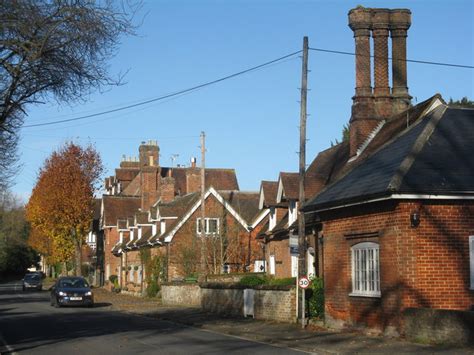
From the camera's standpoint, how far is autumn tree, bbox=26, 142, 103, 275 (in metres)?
66.4

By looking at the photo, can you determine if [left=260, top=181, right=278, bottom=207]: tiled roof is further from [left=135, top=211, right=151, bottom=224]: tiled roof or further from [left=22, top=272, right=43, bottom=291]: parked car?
[left=22, top=272, right=43, bottom=291]: parked car

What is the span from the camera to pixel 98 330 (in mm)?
24312

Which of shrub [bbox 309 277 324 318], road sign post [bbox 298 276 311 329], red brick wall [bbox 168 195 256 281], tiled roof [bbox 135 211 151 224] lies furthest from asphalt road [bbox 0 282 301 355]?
tiled roof [bbox 135 211 151 224]

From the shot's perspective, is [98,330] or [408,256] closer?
[408,256]

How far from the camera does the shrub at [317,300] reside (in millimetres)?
25005

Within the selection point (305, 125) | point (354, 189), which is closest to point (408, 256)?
point (354, 189)

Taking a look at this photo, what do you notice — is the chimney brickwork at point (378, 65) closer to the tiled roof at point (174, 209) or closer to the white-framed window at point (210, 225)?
the white-framed window at point (210, 225)

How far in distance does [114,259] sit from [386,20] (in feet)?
146

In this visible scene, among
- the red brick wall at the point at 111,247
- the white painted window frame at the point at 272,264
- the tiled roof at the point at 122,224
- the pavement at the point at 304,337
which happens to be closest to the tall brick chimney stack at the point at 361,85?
the pavement at the point at 304,337

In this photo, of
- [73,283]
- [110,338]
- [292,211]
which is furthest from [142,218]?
[110,338]

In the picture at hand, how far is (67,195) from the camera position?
218 feet

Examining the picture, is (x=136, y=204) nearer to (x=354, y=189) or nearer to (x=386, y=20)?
(x=386, y=20)

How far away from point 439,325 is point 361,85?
47.0ft

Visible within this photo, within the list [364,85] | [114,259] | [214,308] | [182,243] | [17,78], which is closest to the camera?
[17,78]
